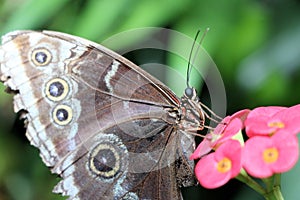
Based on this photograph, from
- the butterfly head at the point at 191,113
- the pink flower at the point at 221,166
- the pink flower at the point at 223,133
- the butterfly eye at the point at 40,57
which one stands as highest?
the butterfly eye at the point at 40,57

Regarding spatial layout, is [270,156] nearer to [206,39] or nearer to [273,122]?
[273,122]

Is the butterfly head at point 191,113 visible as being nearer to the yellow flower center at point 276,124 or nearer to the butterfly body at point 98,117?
the butterfly body at point 98,117

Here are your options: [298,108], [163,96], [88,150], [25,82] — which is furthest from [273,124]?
[25,82]

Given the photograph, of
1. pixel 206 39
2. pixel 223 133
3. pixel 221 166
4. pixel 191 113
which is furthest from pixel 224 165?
pixel 206 39

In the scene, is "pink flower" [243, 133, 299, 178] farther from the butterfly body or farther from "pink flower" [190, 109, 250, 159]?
the butterfly body

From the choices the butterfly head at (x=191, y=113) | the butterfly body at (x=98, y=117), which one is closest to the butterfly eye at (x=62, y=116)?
the butterfly body at (x=98, y=117)

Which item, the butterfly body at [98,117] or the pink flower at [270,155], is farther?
the butterfly body at [98,117]

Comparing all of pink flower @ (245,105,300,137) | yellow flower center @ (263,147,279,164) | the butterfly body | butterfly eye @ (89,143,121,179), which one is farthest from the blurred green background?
yellow flower center @ (263,147,279,164)

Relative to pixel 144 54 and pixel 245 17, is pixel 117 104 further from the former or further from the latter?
pixel 245 17
